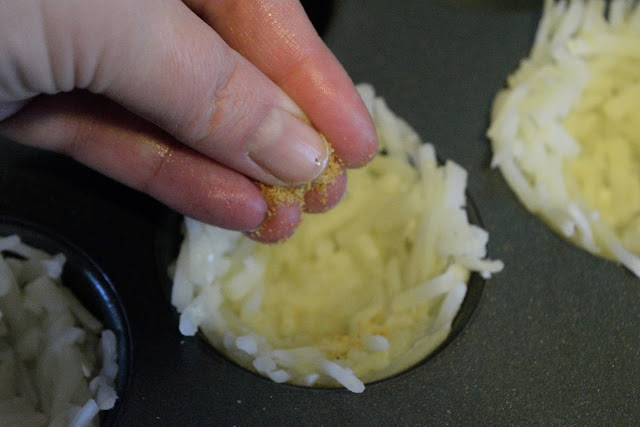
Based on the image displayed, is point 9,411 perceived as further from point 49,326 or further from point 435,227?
point 435,227

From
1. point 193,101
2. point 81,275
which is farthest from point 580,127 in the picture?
point 81,275

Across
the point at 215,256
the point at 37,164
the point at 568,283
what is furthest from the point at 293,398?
the point at 37,164

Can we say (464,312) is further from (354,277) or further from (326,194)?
(326,194)

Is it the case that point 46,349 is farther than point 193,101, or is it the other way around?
point 46,349

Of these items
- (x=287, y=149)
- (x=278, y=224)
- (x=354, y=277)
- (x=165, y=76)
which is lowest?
(x=354, y=277)

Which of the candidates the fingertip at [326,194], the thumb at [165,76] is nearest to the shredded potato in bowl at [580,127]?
the fingertip at [326,194]

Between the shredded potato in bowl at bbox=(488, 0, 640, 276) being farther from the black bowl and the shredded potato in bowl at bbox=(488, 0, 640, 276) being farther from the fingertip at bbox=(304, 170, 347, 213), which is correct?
the black bowl

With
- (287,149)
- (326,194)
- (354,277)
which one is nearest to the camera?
(287,149)
